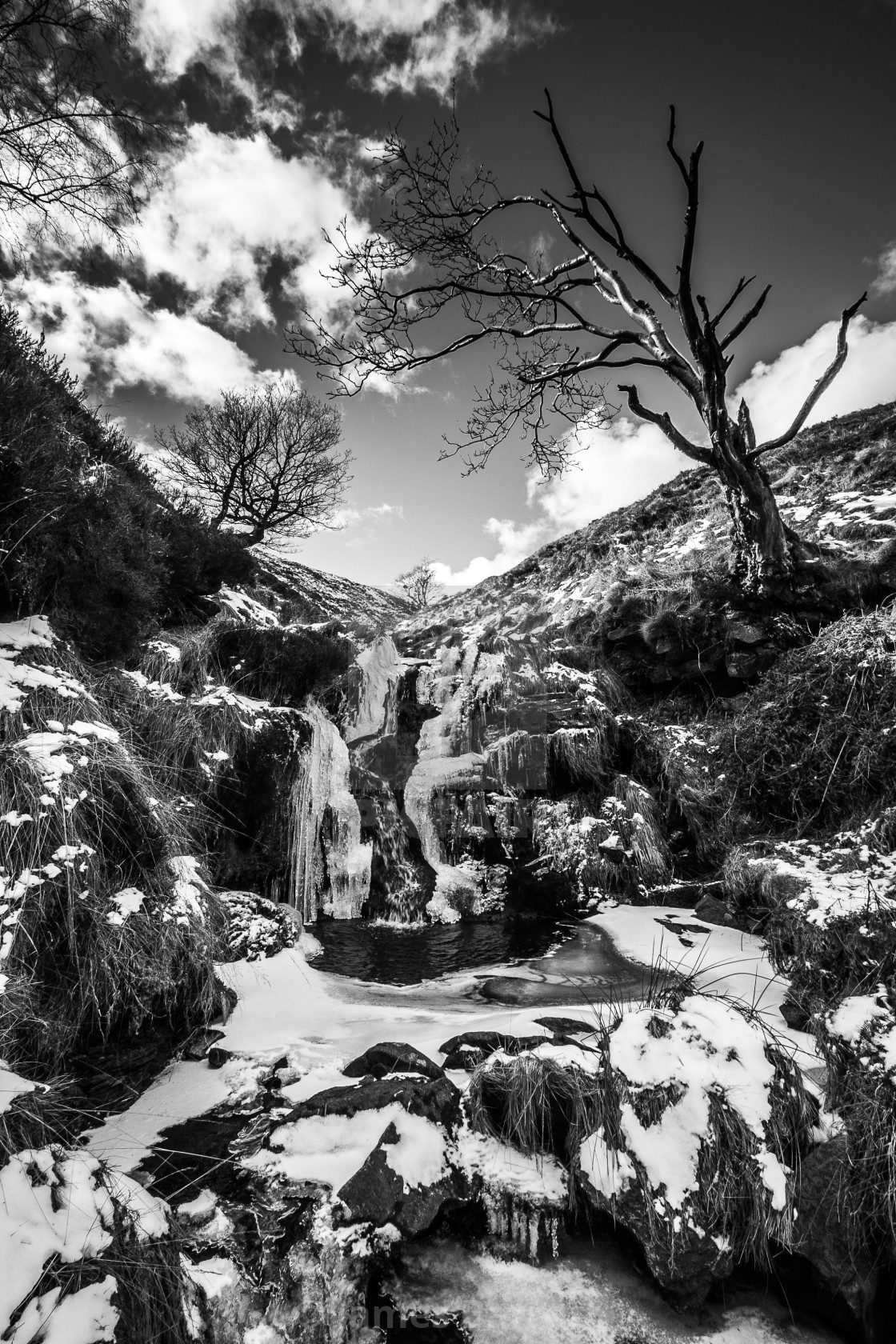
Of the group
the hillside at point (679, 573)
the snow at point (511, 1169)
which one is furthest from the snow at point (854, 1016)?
the hillside at point (679, 573)

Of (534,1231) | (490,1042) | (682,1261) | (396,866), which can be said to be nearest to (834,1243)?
(682,1261)

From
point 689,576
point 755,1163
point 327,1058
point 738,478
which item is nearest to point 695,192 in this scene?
point 738,478

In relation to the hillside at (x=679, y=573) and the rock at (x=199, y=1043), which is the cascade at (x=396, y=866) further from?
the hillside at (x=679, y=573)

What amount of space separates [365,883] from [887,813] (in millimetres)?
4722

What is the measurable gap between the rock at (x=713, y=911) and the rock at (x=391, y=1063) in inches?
124

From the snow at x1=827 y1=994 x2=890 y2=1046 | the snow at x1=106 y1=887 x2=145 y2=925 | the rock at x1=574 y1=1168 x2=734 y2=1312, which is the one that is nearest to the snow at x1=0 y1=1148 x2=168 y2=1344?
the snow at x1=106 y1=887 x2=145 y2=925

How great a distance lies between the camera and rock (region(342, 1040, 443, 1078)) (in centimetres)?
273

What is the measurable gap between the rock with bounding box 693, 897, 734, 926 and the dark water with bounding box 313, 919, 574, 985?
1.20 m

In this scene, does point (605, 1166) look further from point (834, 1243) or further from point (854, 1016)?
point (854, 1016)

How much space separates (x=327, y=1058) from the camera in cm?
307

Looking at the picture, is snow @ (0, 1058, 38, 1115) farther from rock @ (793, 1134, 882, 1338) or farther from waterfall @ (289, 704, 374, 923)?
waterfall @ (289, 704, 374, 923)

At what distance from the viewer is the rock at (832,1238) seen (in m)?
1.85

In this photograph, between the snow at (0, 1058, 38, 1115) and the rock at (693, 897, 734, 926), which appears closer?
the snow at (0, 1058, 38, 1115)

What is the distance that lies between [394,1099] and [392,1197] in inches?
13.6
